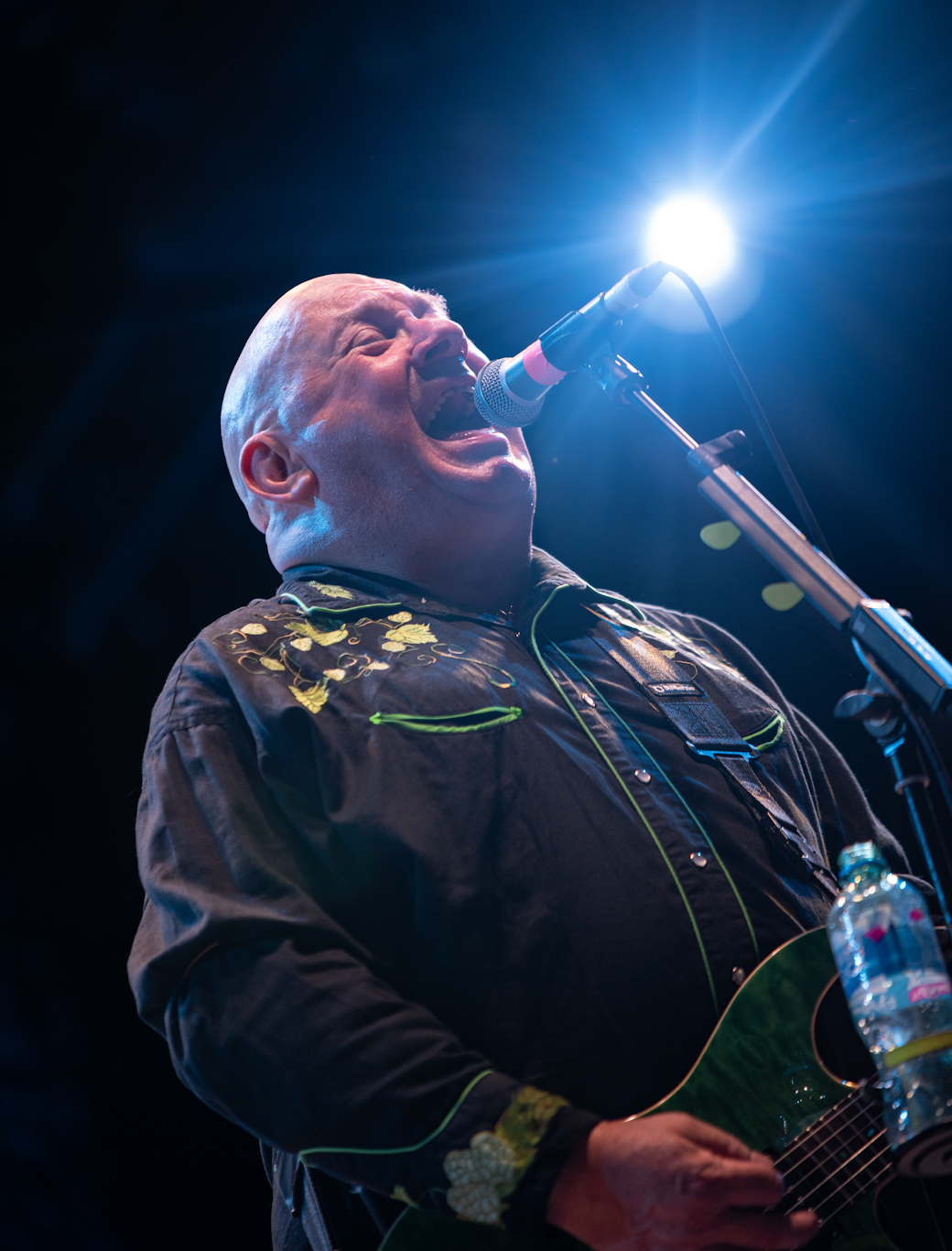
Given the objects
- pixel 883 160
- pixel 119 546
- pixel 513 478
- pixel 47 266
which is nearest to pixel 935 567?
pixel 883 160

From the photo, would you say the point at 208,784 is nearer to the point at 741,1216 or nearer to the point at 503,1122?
the point at 503,1122

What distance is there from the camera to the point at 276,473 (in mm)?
1863

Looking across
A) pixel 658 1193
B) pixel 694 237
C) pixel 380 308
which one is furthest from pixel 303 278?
pixel 658 1193

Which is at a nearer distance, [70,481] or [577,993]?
[577,993]

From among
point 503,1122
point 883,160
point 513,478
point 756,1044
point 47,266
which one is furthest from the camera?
point 883,160

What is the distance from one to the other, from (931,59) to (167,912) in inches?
124

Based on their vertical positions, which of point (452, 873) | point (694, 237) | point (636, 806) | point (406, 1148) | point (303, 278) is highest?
point (694, 237)

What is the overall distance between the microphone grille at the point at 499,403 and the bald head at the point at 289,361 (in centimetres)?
51

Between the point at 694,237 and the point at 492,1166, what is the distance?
302 centimetres

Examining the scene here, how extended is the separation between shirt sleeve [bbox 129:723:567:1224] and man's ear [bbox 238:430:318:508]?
79 cm

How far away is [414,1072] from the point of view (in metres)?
0.97

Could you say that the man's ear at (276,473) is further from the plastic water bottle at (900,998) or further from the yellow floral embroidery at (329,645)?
the plastic water bottle at (900,998)

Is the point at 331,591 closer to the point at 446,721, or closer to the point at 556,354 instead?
the point at 446,721

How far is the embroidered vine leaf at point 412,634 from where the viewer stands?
1491 millimetres
